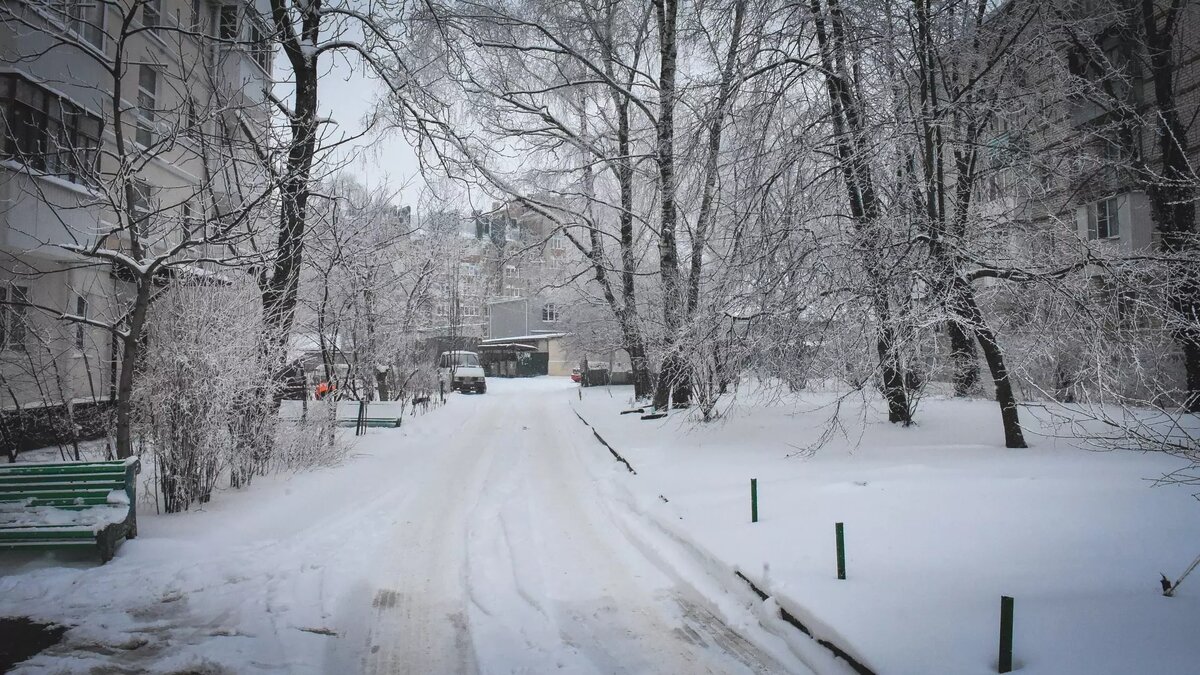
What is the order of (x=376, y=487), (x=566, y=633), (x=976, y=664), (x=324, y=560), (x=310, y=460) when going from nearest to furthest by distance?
(x=976, y=664) → (x=566, y=633) → (x=324, y=560) → (x=376, y=487) → (x=310, y=460)

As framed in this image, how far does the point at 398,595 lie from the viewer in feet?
16.1

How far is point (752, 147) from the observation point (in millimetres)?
8188

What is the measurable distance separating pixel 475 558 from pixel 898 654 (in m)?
3.75

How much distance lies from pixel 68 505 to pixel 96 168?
141 inches

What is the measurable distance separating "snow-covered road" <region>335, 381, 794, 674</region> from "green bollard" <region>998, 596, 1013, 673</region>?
124 cm

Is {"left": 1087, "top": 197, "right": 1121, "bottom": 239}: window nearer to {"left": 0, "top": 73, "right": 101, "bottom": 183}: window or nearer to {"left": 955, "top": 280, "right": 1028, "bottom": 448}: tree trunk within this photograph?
{"left": 955, "top": 280, "right": 1028, "bottom": 448}: tree trunk

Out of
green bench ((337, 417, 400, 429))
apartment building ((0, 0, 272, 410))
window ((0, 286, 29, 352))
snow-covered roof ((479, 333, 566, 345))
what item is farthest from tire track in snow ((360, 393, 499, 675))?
snow-covered roof ((479, 333, 566, 345))

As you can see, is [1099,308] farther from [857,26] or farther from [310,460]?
[310,460]

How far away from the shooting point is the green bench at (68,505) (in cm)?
522

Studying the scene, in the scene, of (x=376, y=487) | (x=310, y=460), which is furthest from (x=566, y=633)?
(x=310, y=460)

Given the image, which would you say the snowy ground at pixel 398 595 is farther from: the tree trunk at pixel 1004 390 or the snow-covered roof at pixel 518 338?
the snow-covered roof at pixel 518 338

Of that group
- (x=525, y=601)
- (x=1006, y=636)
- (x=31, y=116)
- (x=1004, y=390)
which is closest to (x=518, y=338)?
(x=31, y=116)

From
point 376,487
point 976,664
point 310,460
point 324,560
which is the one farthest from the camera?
point 310,460

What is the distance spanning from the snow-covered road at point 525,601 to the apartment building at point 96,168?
3874 mm
